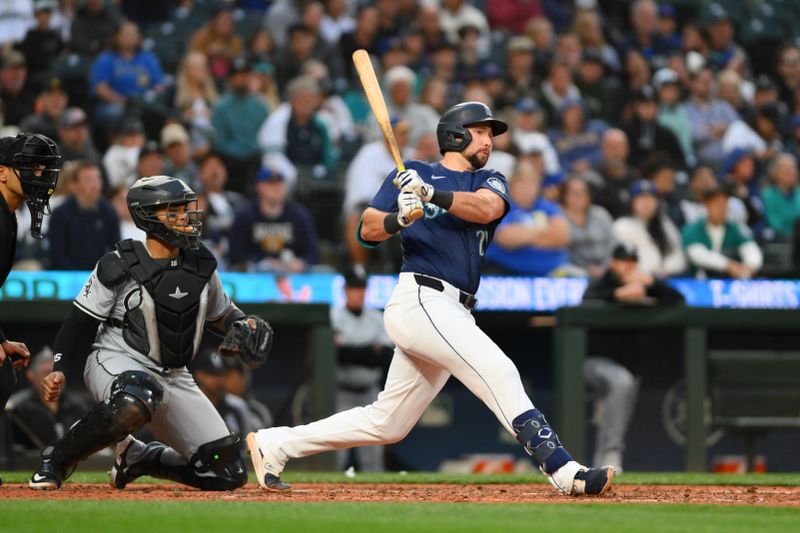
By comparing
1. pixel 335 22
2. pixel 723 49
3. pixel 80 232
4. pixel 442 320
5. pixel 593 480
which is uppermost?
pixel 723 49

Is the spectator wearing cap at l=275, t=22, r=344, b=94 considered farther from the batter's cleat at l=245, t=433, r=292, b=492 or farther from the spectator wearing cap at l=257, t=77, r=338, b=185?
the batter's cleat at l=245, t=433, r=292, b=492

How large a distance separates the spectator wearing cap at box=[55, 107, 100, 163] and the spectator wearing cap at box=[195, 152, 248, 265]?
33.8 inches

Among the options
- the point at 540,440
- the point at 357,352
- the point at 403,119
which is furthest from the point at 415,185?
the point at 403,119

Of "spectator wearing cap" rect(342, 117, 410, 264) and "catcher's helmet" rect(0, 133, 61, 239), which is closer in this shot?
"catcher's helmet" rect(0, 133, 61, 239)

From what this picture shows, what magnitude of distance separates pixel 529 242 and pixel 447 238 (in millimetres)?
4570

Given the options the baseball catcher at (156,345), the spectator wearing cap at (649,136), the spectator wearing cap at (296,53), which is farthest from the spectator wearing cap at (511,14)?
the baseball catcher at (156,345)

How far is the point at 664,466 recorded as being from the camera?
10.2 metres

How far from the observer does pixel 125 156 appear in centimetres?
1121

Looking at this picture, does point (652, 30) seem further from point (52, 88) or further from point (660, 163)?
point (52, 88)

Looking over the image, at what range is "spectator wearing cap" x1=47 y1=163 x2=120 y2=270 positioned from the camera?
9.83m

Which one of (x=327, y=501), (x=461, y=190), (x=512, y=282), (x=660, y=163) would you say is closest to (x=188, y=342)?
(x=327, y=501)

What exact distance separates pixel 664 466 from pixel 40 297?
4487mm

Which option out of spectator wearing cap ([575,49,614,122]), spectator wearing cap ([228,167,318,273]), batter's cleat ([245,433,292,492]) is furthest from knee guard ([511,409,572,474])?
spectator wearing cap ([575,49,614,122])

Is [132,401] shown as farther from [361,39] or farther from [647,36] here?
[647,36]
